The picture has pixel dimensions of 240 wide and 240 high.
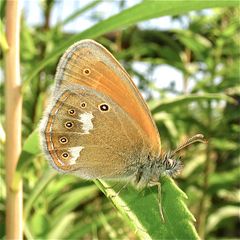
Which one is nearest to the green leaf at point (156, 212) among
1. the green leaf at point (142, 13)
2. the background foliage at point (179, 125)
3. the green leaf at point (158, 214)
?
the green leaf at point (158, 214)

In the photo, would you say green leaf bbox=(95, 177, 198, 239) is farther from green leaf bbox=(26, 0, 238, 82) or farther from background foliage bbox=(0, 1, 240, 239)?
background foliage bbox=(0, 1, 240, 239)

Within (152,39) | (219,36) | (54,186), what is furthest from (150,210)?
(152,39)

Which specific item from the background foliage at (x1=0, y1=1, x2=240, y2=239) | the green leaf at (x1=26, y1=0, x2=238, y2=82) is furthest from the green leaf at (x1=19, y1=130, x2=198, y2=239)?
the background foliage at (x1=0, y1=1, x2=240, y2=239)

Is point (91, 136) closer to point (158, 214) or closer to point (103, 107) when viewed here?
point (103, 107)

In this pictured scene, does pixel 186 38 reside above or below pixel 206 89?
above

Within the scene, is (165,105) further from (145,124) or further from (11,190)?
(11,190)

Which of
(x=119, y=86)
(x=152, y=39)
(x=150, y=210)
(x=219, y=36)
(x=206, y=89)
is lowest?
(x=150, y=210)
